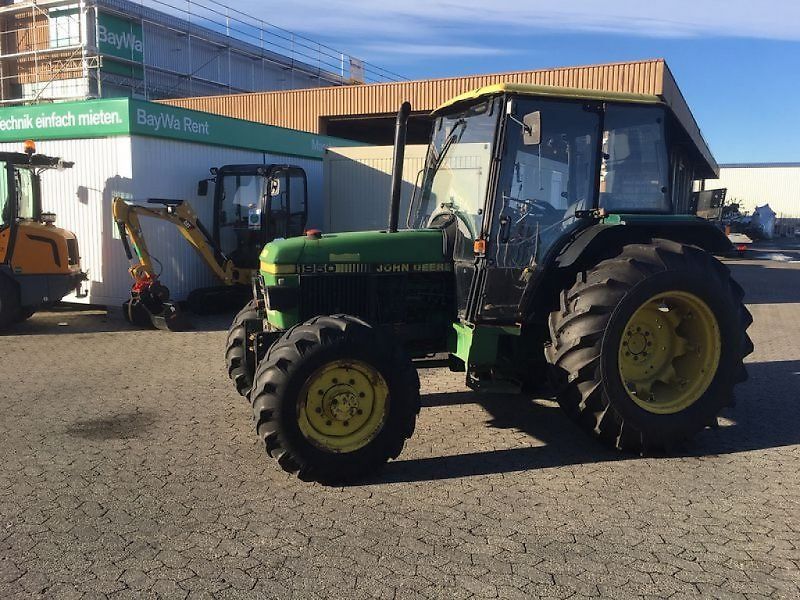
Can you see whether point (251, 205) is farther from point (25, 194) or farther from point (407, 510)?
point (407, 510)

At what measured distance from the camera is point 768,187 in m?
54.9

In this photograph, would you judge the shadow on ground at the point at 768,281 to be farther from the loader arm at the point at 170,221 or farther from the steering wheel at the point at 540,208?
the steering wheel at the point at 540,208

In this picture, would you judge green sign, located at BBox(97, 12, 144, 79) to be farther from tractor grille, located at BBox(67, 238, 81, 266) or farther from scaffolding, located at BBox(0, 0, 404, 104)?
tractor grille, located at BBox(67, 238, 81, 266)

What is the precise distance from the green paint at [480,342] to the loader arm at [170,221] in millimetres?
6764

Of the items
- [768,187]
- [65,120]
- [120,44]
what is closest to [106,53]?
[120,44]

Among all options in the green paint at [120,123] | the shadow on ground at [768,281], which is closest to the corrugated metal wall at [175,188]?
the green paint at [120,123]

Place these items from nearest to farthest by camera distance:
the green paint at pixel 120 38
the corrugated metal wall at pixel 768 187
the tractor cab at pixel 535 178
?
the tractor cab at pixel 535 178 < the green paint at pixel 120 38 < the corrugated metal wall at pixel 768 187

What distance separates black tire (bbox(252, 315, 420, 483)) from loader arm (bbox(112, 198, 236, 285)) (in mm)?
A: 6670

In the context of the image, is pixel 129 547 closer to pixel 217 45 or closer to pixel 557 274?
pixel 557 274

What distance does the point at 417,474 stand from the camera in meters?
4.38

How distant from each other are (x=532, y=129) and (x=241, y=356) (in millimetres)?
2918

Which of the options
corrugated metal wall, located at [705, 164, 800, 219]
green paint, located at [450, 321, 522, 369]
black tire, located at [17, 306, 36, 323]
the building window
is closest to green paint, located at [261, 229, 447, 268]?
green paint, located at [450, 321, 522, 369]

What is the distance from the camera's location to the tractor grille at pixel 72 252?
1012 centimetres

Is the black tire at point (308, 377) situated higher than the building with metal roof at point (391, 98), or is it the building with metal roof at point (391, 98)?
the building with metal roof at point (391, 98)
